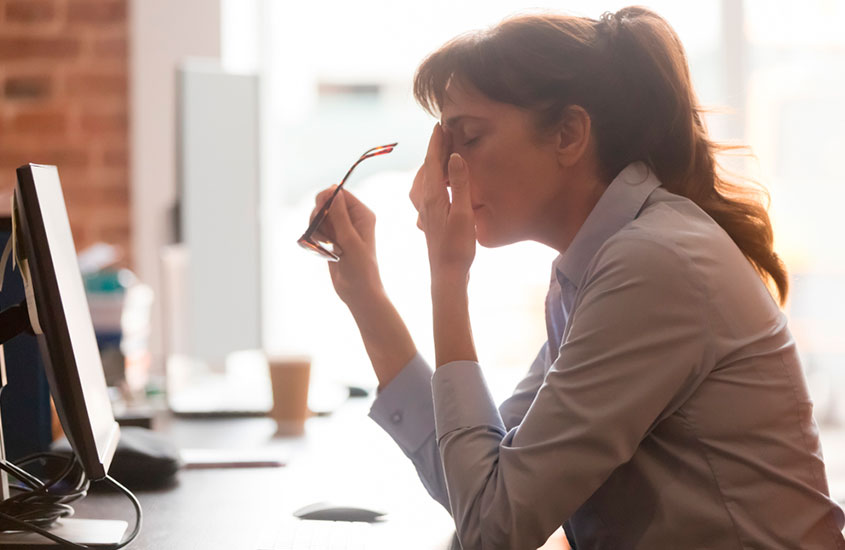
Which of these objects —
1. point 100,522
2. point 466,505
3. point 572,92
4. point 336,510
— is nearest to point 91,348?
point 100,522

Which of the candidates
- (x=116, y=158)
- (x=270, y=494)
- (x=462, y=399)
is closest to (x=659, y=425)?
(x=462, y=399)

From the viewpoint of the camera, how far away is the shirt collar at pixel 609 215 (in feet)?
3.47

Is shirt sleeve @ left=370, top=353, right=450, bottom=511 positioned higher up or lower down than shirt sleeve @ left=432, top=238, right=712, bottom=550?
lower down

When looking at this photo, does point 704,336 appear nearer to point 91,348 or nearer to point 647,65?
point 647,65

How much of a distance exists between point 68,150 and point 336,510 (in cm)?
243

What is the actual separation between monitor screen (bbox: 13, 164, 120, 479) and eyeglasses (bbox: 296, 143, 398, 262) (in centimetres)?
39

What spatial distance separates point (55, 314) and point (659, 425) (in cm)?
59

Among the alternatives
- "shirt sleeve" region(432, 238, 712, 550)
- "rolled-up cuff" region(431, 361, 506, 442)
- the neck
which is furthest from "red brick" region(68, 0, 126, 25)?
"shirt sleeve" region(432, 238, 712, 550)

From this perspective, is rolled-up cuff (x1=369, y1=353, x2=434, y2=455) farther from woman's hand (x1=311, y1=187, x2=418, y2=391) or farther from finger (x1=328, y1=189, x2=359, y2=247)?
finger (x1=328, y1=189, x2=359, y2=247)

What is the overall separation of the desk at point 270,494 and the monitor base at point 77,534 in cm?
3

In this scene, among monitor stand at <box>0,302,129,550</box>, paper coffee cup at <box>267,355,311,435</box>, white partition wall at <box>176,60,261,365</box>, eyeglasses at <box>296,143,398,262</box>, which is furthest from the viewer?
white partition wall at <box>176,60,261,365</box>

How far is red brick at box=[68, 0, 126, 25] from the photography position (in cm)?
314

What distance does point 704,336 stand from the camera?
90 cm

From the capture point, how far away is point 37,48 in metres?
3.16
